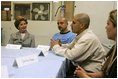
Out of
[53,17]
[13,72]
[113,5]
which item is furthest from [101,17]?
[13,72]

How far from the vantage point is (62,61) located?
1.97m

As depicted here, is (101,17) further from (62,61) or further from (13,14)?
(62,61)

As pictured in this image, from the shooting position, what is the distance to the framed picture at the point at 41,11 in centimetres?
402

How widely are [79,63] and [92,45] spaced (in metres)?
→ 0.24

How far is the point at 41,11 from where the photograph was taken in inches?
159

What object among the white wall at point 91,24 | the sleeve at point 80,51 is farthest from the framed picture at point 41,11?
the sleeve at point 80,51

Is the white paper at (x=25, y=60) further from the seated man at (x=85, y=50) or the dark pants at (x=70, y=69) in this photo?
the dark pants at (x=70, y=69)

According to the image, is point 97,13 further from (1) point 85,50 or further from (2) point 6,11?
(1) point 85,50

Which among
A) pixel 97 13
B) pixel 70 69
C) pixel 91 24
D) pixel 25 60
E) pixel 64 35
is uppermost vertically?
pixel 97 13

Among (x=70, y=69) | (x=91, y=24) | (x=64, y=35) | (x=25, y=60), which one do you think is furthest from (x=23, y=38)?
(x=91, y=24)

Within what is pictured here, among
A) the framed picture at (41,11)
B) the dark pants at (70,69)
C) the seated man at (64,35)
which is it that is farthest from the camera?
the framed picture at (41,11)

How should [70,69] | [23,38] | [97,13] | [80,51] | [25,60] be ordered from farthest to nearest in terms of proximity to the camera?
[97,13]
[23,38]
[70,69]
[80,51]
[25,60]

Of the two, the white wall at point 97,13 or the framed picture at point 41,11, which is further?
the framed picture at point 41,11

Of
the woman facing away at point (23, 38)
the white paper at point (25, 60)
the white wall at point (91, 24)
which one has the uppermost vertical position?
the white wall at point (91, 24)
